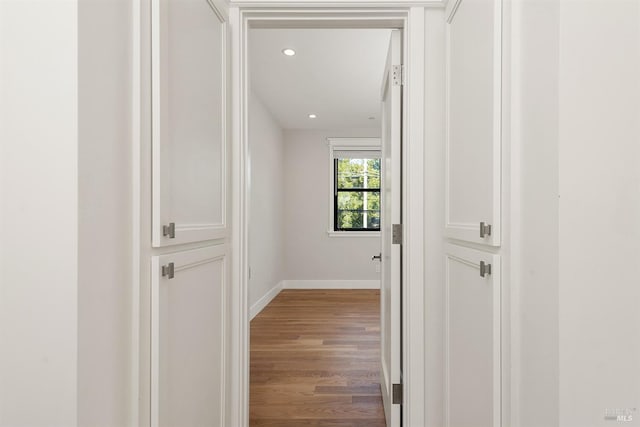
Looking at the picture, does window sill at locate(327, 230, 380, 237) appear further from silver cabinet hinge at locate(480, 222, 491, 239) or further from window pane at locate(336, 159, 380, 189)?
silver cabinet hinge at locate(480, 222, 491, 239)

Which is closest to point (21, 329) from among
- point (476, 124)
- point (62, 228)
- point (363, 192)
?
point (62, 228)

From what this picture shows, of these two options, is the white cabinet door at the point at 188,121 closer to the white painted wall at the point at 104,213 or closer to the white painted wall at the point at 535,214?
the white painted wall at the point at 104,213

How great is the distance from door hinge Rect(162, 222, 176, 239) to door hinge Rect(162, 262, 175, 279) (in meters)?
0.08

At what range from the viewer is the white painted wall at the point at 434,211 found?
156 cm

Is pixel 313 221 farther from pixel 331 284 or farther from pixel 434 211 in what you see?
pixel 434 211

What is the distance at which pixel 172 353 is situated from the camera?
1122 mm

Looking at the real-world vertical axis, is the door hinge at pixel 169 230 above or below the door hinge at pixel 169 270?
above

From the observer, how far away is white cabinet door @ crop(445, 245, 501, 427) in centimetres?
101

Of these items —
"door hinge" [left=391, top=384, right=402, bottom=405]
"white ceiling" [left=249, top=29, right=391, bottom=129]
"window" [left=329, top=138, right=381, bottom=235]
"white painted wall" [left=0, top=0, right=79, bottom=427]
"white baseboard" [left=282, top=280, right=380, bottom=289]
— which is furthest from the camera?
"window" [left=329, top=138, right=381, bottom=235]

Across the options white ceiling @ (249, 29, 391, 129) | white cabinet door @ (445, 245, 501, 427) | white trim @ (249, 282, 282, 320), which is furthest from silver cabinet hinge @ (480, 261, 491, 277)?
white trim @ (249, 282, 282, 320)

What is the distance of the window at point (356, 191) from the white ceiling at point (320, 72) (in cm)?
85

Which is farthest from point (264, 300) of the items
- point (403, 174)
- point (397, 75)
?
point (397, 75)

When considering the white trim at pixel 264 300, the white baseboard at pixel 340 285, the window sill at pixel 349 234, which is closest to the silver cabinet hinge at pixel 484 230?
the white trim at pixel 264 300

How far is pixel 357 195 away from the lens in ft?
19.9
